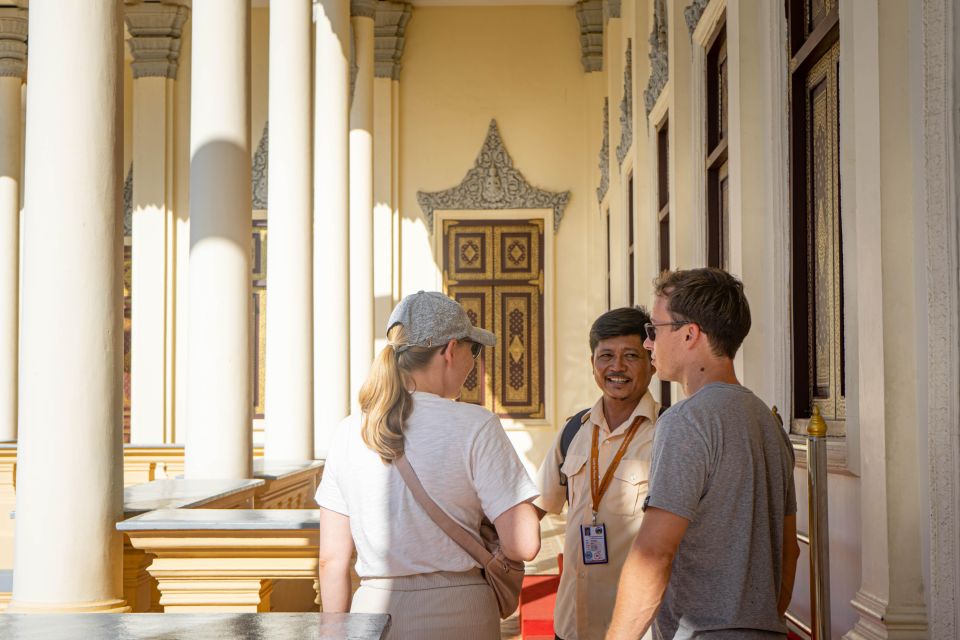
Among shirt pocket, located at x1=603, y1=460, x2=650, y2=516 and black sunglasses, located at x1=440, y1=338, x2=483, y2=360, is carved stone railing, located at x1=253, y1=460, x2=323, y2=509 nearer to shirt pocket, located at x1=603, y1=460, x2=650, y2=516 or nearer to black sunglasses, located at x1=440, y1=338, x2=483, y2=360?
shirt pocket, located at x1=603, y1=460, x2=650, y2=516

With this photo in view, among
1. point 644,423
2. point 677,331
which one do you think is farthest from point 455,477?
point 644,423

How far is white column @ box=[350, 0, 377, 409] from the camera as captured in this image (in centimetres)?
1207

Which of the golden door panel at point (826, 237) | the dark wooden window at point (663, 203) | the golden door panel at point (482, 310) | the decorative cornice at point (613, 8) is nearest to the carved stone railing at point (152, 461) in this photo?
the dark wooden window at point (663, 203)

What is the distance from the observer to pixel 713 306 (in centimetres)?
246

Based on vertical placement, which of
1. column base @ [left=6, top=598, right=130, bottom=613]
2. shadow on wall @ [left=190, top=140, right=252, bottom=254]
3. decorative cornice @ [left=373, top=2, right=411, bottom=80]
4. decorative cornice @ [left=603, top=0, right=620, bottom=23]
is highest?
decorative cornice @ [left=373, top=2, right=411, bottom=80]

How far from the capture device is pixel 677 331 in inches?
98.1

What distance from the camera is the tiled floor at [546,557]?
8.29 metres

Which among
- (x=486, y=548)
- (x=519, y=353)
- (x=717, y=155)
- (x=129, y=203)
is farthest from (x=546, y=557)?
(x=486, y=548)

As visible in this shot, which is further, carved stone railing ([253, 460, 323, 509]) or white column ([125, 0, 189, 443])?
white column ([125, 0, 189, 443])

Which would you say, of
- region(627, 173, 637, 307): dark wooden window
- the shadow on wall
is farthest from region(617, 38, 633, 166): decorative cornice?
the shadow on wall

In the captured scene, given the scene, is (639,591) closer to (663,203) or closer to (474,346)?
(474,346)

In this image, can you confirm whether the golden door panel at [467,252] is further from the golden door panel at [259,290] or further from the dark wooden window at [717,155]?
the dark wooden window at [717,155]

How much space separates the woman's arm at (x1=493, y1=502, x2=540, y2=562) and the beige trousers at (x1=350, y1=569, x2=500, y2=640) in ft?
0.35

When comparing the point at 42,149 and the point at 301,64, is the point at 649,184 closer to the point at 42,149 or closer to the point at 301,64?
the point at 301,64
